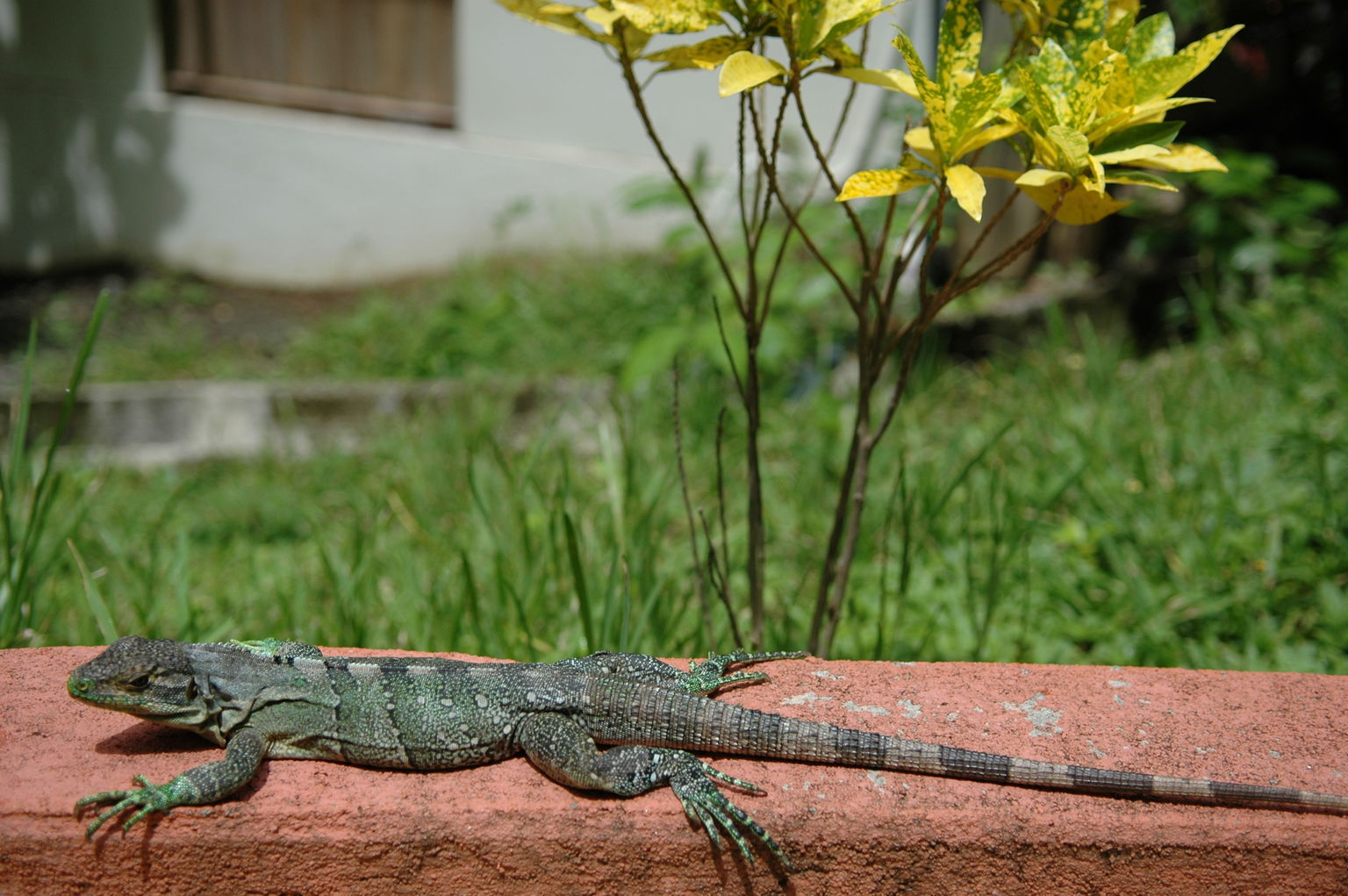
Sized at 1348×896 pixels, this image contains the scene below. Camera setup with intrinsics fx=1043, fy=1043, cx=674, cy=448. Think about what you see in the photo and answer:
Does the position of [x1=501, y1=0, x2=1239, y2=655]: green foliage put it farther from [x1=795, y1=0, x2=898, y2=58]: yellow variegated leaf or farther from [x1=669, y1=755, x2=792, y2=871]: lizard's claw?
[x1=669, y1=755, x2=792, y2=871]: lizard's claw

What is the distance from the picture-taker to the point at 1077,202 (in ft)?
6.30

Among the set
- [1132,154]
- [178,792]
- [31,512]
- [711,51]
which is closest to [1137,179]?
[1132,154]

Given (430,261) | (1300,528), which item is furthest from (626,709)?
(430,261)

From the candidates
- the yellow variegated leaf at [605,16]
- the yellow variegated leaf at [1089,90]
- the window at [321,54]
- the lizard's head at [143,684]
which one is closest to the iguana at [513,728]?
the lizard's head at [143,684]

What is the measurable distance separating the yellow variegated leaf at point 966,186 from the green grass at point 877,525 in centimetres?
88

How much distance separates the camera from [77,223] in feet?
23.2

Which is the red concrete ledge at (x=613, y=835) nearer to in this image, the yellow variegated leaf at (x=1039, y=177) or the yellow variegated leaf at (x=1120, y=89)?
the yellow variegated leaf at (x=1039, y=177)

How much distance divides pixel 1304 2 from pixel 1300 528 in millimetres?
4202

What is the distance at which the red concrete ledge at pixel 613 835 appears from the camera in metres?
1.84

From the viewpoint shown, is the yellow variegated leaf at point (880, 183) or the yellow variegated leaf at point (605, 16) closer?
the yellow variegated leaf at point (880, 183)

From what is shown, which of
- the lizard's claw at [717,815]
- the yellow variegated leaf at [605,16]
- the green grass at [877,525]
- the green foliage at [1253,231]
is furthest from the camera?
the green foliage at [1253,231]

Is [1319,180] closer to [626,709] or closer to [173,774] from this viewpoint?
[626,709]

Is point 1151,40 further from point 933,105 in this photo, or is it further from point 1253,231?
point 1253,231

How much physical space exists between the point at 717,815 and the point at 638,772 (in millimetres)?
175
